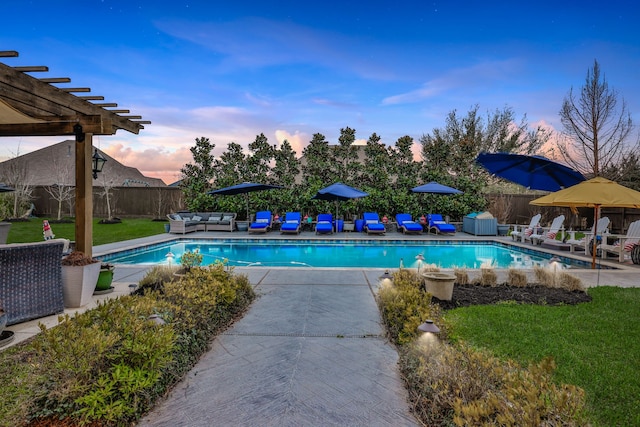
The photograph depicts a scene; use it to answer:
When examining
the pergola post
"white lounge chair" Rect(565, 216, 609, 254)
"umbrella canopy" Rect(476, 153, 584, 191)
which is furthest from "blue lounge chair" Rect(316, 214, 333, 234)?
the pergola post

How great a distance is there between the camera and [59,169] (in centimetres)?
1903

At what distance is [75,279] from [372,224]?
11.4 m

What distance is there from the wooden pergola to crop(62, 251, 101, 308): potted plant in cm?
83

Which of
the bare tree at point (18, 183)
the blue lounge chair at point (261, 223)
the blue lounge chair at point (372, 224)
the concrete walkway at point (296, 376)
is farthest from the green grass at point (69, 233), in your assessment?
the concrete walkway at point (296, 376)

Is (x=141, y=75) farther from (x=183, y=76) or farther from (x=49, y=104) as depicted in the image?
(x=49, y=104)

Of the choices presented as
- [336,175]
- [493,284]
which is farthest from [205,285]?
[336,175]

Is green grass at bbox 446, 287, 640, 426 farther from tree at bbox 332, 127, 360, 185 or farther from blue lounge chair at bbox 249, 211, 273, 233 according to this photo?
tree at bbox 332, 127, 360, 185

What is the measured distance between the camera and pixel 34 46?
31.7ft

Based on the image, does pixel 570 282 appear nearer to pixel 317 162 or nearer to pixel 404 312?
pixel 404 312

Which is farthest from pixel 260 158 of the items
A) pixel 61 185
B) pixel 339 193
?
pixel 61 185

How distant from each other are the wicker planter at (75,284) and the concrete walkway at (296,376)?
2115mm

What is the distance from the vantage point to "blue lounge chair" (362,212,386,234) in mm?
14320

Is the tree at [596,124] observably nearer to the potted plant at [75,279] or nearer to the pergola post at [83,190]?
the pergola post at [83,190]

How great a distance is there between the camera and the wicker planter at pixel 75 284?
14.5ft
